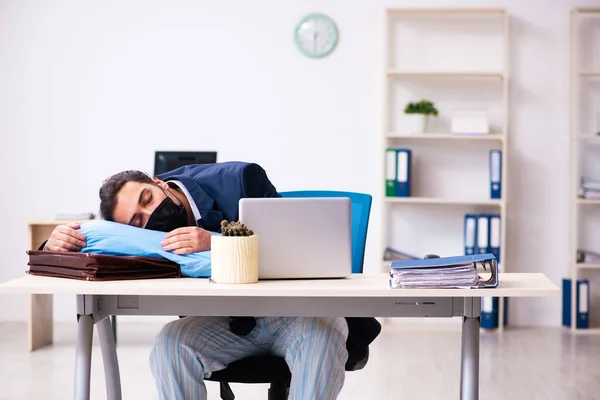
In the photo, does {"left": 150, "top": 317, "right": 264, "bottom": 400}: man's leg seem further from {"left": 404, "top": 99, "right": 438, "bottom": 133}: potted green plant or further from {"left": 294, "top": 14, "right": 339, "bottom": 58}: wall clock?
{"left": 294, "top": 14, "right": 339, "bottom": 58}: wall clock

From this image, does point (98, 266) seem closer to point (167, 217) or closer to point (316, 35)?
point (167, 217)

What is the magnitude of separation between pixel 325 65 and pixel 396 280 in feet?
11.2

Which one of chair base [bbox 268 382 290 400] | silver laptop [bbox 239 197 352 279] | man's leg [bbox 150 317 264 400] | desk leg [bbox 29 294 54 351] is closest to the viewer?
silver laptop [bbox 239 197 352 279]

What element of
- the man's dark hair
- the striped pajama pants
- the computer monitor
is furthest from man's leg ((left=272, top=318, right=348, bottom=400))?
the computer monitor

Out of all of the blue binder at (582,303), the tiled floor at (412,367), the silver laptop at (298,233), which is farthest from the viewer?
the blue binder at (582,303)

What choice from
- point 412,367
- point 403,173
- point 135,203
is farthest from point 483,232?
point 135,203

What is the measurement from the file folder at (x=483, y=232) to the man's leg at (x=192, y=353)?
9.75ft

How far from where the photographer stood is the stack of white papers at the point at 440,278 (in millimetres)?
1679

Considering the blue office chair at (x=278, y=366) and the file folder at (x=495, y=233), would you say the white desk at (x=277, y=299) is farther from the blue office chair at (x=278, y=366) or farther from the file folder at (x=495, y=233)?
the file folder at (x=495, y=233)

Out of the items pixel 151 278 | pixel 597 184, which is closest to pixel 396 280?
pixel 151 278

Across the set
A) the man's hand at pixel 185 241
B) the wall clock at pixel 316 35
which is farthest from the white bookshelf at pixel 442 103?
the man's hand at pixel 185 241

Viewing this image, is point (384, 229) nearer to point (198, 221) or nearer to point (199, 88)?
point (199, 88)

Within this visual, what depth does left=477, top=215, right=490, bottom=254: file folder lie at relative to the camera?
15.5ft

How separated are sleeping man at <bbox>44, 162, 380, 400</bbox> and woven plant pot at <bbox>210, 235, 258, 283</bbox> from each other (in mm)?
136
